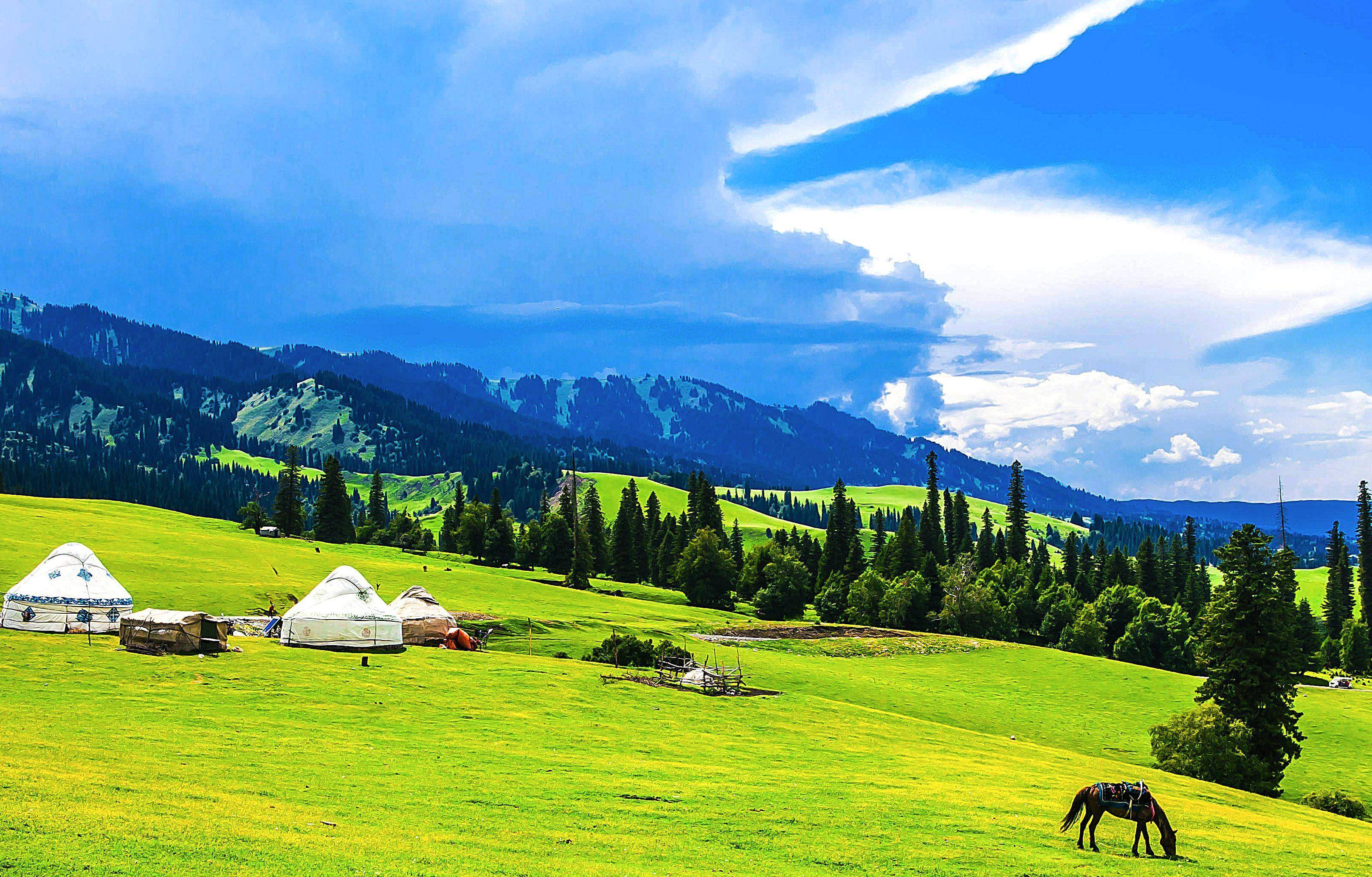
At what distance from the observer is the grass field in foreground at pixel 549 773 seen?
20.8 metres

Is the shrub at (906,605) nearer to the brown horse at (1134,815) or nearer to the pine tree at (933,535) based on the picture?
the pine tree at (933,535)

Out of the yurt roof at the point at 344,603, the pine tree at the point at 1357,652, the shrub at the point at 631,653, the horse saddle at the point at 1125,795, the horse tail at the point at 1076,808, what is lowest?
the pine tree at the point at 1357,652

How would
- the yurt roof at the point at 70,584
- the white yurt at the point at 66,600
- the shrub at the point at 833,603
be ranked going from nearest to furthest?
the white yurt at the point at 66,600 < the yurt roof at the point at 70,584 < the shrub at the point at 833,603

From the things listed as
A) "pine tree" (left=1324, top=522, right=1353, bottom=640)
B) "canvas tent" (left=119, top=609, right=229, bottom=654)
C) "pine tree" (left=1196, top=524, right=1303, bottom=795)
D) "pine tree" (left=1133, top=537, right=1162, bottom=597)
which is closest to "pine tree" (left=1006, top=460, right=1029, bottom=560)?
"pine tree" (left=1133, top=537, right=1162, bottom=597)

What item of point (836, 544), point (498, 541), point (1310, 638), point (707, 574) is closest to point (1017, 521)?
point (836, 544)

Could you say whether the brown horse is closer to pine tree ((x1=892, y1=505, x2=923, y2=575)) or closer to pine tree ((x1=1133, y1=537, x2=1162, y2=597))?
pine tree ((x1=892, y1=505, x2=923, y2=575))

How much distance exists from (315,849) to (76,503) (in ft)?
545

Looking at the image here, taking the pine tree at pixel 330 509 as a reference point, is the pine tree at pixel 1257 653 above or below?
below

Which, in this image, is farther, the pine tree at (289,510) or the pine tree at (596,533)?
the pine tree at (596,533)

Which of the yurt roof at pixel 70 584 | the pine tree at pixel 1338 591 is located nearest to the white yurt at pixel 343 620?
the yurt roof at pixel 70 584

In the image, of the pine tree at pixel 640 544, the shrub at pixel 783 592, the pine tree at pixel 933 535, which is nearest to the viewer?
the shrub at pixel 783 592

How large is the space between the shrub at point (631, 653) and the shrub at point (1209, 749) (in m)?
33.2

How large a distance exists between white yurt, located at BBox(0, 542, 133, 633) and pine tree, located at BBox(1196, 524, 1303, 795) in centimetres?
7074

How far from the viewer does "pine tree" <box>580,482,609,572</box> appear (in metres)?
170
